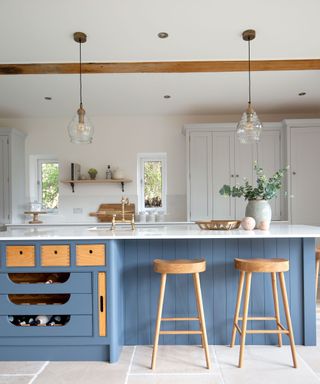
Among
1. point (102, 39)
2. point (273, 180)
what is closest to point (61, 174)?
point (102, 39)

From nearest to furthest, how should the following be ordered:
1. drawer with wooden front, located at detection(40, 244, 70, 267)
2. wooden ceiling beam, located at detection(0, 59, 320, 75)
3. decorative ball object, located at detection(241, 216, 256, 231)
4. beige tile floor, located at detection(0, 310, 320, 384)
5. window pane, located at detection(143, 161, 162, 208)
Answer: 1. beige tile floor, located at detection(0, 310, 320, 384)
2. drawer with wooden front, located at detection(40, 244, 70, 267)
3. decorative ball object, located at detection(241, 216, 256, 231)
4. wooden ceiling beam, located at detection(0, 59, 320, 75)
5. window pane, located at detection(143, 161, 162, 208)

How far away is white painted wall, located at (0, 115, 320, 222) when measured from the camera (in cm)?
470

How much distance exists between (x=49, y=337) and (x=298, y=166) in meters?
3.76

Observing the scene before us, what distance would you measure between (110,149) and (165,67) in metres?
1.85

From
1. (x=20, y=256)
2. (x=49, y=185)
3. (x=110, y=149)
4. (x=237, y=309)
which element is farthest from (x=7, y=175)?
(x=237, y=309)

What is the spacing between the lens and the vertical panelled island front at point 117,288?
207 centimetres

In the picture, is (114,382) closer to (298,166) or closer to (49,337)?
(49,337)

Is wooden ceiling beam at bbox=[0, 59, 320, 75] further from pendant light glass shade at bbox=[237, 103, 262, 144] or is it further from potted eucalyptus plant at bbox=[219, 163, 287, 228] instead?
potted eucalyptus plant at bbox=[219, 163, 287, 228]

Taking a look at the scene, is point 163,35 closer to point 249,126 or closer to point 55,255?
point 249,126

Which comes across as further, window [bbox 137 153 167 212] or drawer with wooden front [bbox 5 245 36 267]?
window [bbox 137 153 167 212]

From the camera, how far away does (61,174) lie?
15.4ft

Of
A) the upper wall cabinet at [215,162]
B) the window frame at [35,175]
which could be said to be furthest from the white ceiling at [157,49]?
the window frame at [35,175]

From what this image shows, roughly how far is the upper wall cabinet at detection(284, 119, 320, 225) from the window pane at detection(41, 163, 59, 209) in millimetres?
3590

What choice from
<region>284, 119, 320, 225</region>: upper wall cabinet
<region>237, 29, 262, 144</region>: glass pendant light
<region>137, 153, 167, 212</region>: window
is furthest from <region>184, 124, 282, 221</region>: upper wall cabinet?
<region>237, 29, 262, 144</region>: glass pendant light
